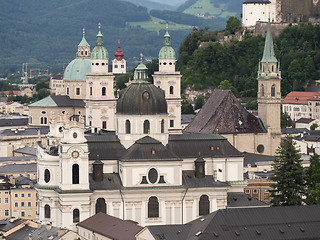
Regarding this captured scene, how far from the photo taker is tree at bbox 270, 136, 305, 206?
275 feet

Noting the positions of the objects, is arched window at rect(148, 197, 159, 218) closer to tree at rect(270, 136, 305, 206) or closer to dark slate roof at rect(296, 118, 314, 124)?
tree at rect(270, 136, 305, 206)

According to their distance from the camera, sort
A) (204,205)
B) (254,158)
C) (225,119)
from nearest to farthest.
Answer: (204,205) < (254,158) < (225,119)

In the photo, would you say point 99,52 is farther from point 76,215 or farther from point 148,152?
point 76,215

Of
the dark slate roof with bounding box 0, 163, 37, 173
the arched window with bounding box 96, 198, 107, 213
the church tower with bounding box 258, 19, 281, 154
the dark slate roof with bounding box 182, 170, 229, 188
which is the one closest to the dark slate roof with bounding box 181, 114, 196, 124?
the church tower with bounding box 258, 19, 281, 154

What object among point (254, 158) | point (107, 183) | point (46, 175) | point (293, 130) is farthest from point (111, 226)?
point (293, 130)

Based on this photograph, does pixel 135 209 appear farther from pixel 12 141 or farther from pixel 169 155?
pixel 12 141

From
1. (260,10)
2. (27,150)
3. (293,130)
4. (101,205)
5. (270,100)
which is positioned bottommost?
(101,205)

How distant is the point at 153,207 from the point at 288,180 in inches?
390

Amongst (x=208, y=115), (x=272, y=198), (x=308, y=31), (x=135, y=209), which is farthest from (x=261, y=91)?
(x=308, y=31)

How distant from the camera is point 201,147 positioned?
85.8 metres

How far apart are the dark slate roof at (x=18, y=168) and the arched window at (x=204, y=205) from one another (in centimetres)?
2624

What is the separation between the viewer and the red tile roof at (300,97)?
153375mm

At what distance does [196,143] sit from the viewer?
8594cm

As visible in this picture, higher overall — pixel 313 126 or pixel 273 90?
pixel 273 90
